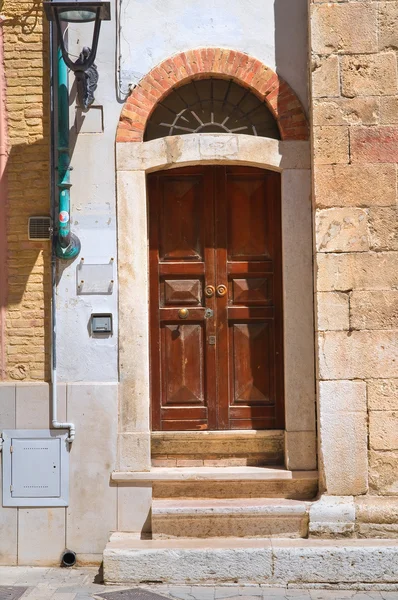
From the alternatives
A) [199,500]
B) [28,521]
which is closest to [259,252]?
[199,500]

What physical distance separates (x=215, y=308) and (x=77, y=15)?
2543mm

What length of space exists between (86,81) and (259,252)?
1.98 m

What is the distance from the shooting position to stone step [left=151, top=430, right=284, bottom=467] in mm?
6828

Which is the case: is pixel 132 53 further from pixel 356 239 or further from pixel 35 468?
pixel 35 468

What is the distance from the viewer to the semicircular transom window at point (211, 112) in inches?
271

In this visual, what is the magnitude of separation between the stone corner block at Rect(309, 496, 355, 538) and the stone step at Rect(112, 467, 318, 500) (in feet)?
0.96

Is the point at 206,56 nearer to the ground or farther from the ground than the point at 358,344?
farther from the ground

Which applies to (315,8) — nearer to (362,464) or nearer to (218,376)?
(218,376)

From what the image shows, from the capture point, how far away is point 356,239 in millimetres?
6465

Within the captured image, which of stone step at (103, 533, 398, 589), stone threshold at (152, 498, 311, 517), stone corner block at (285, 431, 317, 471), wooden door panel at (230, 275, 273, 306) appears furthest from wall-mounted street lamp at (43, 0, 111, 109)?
stone step at (103, 533, 398, 589)

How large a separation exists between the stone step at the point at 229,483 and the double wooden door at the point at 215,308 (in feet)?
1.52

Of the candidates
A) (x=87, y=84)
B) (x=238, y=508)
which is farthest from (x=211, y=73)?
(x=238, y=508)

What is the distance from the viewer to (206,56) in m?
6.74

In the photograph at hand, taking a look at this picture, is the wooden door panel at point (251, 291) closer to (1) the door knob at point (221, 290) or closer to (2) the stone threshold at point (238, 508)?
(1) the door knob at point (221, 290)
